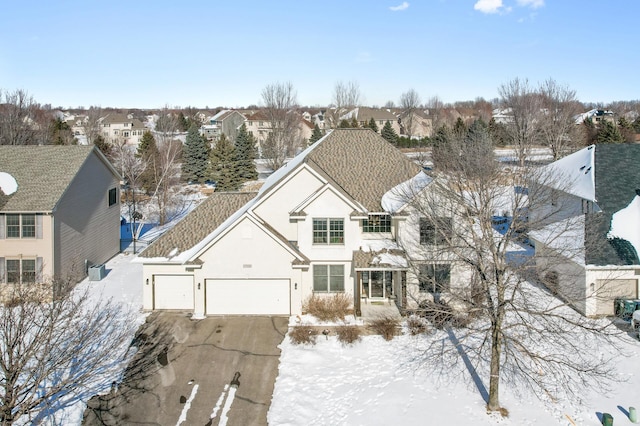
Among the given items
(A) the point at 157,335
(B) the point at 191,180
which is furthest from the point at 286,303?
(B) the point at 191,180

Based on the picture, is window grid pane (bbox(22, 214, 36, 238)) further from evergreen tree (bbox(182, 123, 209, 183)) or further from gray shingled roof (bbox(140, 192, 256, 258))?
evergreen tree (bbox(182, 123, 209, 183))

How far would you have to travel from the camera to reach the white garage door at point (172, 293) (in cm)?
2448

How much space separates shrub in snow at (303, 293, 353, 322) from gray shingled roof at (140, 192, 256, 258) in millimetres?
6780

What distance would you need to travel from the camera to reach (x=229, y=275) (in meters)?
23.8

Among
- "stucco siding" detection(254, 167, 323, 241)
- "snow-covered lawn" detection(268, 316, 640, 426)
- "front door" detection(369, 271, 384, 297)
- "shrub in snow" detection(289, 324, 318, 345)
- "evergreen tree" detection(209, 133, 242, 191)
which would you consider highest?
"evergreen tree" detection(209, 133, 242, 191)

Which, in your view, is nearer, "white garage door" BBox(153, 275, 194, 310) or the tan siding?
"white garage door" BBox(153, 275, 194, 310)

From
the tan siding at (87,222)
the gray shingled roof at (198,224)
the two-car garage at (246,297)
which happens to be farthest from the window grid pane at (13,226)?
the two-car garage at (246,297)

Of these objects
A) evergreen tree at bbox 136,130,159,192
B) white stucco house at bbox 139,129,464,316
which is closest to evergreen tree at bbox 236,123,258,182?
evergreen tree at bbox 136,130,159,192

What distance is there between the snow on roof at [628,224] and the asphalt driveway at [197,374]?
1596 centimetres

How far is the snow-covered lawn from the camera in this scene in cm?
1554

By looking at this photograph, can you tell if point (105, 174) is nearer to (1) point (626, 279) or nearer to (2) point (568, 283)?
(2) point (568, 283)

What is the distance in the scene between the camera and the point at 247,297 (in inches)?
945

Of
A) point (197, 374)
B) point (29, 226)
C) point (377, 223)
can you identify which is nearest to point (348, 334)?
point (197, 374)

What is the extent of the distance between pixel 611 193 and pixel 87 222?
94.3ft
